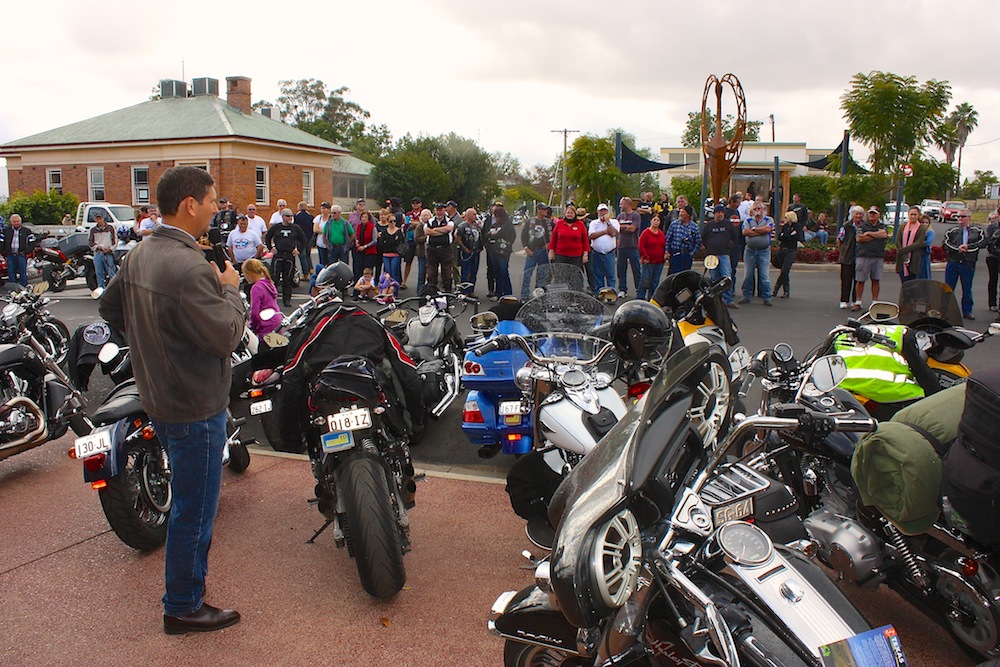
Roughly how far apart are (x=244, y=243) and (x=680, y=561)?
13724 millimetres

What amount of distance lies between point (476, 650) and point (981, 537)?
201 cm

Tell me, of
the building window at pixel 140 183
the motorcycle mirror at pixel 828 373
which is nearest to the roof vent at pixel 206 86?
the building window at pixel 140 183

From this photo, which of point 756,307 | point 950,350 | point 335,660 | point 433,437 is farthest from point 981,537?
point 756,307

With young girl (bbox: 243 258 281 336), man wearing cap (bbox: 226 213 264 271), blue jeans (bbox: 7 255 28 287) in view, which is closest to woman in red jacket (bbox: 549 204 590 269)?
man wearing cap (bbox: 226 213 264 271)

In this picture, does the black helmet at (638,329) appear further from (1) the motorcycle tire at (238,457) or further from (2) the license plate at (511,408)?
(1) the motorcycle tire at (238,457)

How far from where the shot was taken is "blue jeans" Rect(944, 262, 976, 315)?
11.9m

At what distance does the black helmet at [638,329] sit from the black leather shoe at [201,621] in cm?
257

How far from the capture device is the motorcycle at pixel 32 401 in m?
5.09

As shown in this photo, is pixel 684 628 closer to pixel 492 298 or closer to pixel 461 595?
pixel 461 595

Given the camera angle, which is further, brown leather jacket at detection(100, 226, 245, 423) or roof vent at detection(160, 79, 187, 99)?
roof vent at detection(160, 79, 187, 99)

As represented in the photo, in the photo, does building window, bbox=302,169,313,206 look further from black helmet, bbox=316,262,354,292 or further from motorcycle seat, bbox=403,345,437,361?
black helmet, bbox=316,262,354,292

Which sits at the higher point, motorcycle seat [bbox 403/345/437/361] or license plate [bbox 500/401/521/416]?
motorcycle seat [bbox 403/345/437/361]

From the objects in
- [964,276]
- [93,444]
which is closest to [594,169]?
[964,276]

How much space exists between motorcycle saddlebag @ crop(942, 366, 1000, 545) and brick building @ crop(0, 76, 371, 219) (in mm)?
32571
